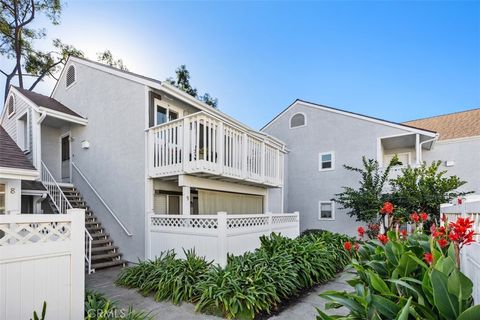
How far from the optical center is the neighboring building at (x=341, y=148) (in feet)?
44.5

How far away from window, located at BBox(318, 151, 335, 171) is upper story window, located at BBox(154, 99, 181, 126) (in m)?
8.71

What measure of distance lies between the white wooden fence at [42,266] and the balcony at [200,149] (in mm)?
3904

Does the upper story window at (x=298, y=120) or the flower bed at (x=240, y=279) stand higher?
the upper story window at (x=298, y=120)

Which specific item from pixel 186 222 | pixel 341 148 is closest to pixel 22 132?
pixel 186 222

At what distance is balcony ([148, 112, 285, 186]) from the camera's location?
24.8 ft

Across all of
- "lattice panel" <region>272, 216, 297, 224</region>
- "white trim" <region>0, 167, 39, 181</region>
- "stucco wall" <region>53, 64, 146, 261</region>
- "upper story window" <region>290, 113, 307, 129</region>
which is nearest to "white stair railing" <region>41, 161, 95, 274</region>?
"stucco wall" <region>53, 64, 146, 261</region>

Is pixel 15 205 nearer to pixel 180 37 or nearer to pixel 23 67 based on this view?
pixel 180 37

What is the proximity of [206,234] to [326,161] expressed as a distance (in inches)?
393

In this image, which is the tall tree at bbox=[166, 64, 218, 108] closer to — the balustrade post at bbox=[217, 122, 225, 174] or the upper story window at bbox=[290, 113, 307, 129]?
the upper story window at bbox=[290, 113, 307, 129]

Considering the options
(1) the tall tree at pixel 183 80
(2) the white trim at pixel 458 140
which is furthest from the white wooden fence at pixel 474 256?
(1) the tall tree at pixel 183 80

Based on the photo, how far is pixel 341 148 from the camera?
48.1 feet

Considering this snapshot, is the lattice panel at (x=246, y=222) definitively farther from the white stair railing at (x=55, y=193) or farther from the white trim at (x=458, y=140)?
the white trim at (x=458, y=140)

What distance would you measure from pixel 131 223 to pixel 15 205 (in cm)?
296

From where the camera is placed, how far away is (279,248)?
276 inches
